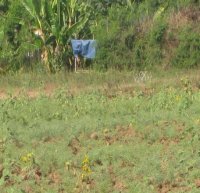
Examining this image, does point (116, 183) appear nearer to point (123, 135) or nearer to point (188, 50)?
point (123, 135)

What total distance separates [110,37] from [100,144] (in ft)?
38.8

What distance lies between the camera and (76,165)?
278 inches

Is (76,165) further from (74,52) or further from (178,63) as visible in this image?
(74,52)

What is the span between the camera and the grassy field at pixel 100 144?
6450mm

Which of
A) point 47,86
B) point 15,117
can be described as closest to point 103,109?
point 15,117

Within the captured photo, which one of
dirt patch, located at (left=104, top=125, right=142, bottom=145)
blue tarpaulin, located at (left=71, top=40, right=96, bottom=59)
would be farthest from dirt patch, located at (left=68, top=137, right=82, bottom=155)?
blue tarpaulin, located at (left=71, top=40, right=96, bottom=59)

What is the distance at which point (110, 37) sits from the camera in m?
19.6

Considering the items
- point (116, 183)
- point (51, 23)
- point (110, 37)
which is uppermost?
point (51, 23)

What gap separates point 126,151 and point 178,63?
12220 millimetres

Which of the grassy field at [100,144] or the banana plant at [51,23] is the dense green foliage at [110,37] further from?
the grassy field at [100,144]

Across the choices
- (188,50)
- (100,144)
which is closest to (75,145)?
(100,144)

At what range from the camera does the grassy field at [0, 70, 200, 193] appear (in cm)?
645

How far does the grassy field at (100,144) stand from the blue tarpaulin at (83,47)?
284 inches

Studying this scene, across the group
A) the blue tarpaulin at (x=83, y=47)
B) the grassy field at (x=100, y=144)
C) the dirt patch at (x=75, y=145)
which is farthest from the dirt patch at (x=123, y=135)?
the blue tarpaulin at (x=83, y=47)
